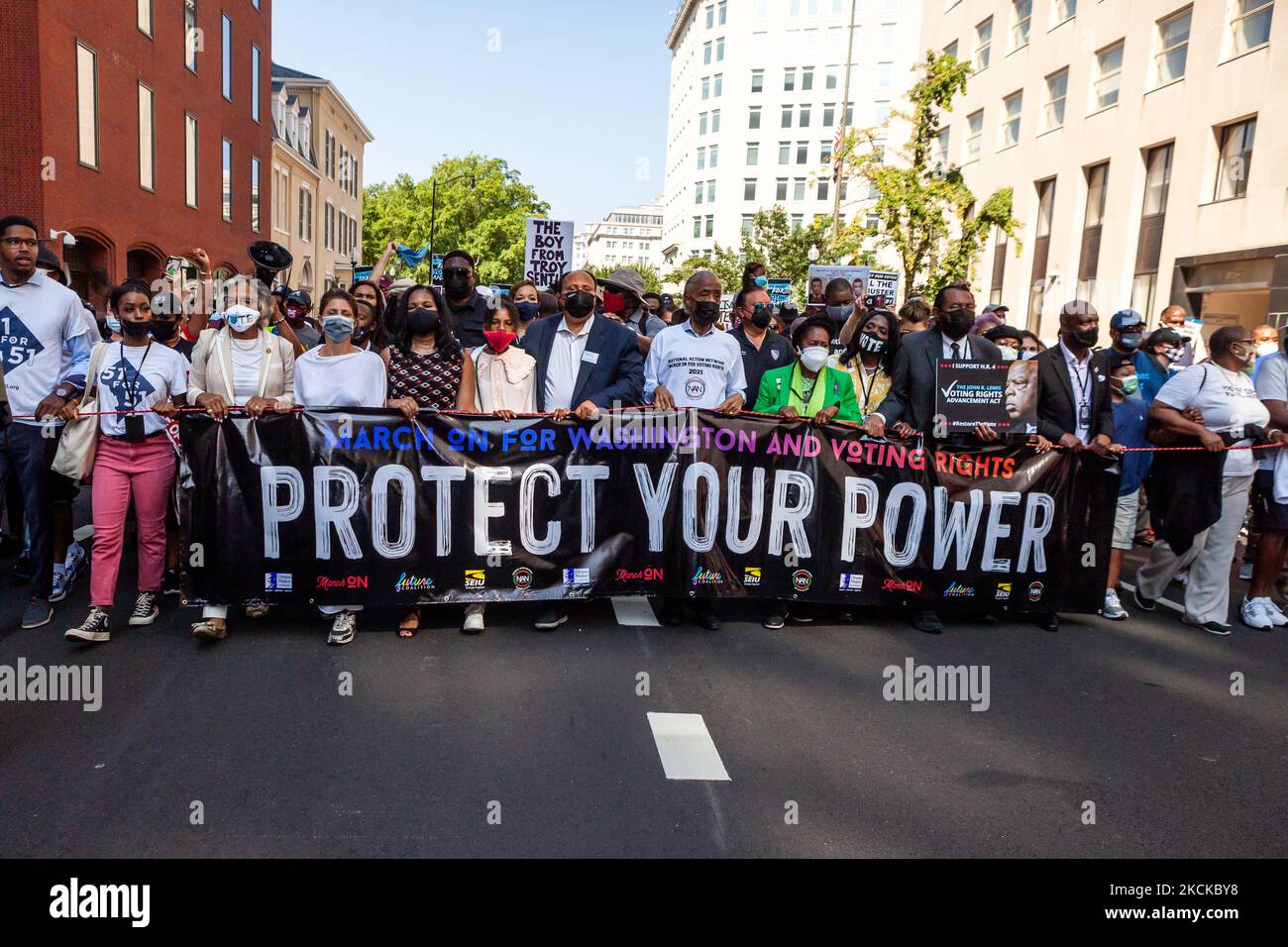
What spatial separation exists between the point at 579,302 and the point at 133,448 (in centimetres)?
283

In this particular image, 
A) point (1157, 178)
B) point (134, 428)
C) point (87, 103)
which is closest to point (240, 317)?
point (134, 428)

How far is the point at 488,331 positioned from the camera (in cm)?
627

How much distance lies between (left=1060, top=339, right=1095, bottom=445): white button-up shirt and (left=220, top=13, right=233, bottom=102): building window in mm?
30582

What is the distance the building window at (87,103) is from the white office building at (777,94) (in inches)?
2256

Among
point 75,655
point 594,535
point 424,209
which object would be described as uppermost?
point 424,209

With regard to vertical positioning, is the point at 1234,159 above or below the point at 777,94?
below

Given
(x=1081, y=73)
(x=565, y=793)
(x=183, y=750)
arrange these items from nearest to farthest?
(x=565, y=793) < (x=183, y=750) < (x=1081, y=73)

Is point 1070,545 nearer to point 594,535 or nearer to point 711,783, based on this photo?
point 594,535

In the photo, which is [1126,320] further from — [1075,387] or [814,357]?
[814,357]

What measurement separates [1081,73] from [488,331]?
26.9 meters

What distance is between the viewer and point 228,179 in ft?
101

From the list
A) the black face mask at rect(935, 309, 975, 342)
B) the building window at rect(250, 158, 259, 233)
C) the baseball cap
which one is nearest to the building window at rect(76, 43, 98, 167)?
the building window at rect(250, 158, 259, 233)
